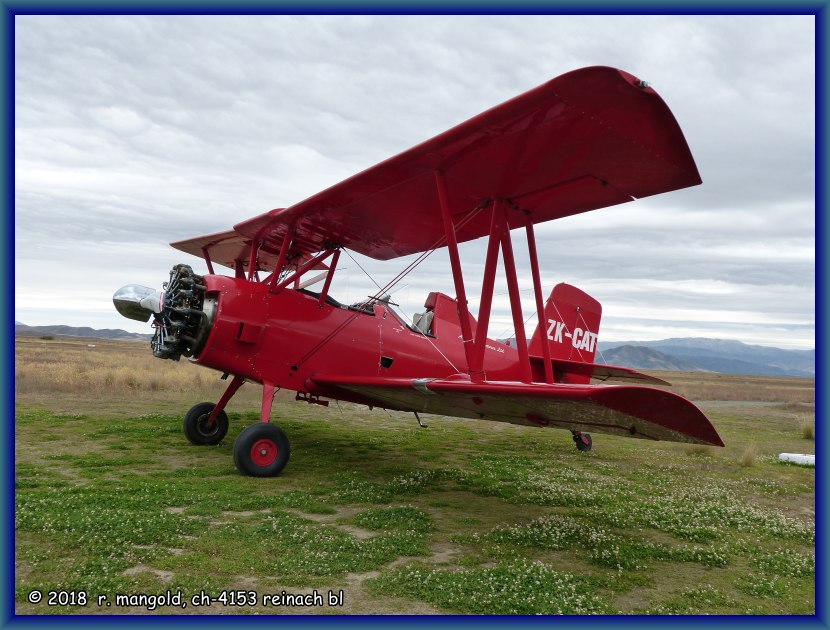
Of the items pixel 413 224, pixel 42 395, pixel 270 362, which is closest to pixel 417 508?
pixel 270 362

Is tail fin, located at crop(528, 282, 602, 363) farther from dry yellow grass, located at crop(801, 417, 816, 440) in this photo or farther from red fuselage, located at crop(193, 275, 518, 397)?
dry yellow grass, located at crop(801, 417, 816, 440)

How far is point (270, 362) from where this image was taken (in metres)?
7.59

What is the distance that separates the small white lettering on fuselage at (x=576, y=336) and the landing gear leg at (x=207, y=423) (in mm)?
6344

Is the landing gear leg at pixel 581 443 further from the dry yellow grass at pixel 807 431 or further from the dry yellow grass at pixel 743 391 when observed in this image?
the dry yellow grass at pixel 807 431

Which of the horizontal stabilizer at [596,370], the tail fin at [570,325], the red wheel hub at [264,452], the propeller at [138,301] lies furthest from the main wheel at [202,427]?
the horizontal stabilizer at [596,370]

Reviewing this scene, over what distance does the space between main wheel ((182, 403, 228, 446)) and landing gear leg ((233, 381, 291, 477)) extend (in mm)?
2382

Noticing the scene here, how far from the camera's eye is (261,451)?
267 inches

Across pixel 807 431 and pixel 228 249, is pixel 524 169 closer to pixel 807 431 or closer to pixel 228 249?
pixel 228 249

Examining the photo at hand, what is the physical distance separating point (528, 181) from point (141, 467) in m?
6.28

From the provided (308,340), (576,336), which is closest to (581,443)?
(576,336)

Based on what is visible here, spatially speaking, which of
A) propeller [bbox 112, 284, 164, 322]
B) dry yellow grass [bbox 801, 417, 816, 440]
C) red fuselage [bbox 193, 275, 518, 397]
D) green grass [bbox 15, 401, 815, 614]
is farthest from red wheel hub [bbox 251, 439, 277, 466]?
dry yellow grass [bbox 801, 417, 816, 440]

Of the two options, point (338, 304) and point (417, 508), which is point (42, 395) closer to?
point (338, 304)

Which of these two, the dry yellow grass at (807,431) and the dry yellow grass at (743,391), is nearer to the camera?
the dry yellow grass at (807,431)

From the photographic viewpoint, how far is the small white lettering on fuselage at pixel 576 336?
36.3 feet
